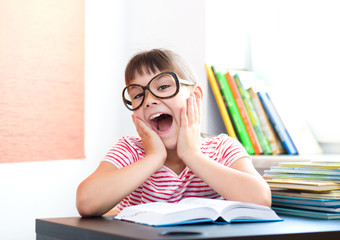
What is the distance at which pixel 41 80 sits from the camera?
201 cm

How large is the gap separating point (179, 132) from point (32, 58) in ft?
3.10

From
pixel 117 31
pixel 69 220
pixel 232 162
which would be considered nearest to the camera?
pixel 69 220

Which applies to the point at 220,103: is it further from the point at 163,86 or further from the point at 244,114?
the point at 163,86

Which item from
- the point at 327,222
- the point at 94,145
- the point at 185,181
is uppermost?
the point at 94,145

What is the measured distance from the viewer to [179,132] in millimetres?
1317

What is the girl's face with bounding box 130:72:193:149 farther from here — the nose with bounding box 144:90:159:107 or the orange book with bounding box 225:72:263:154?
the orange book with bounding box 225:72:263:154

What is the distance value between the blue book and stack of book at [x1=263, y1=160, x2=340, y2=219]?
73 centimetres

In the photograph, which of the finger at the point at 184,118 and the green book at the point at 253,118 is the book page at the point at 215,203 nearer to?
the finger at the point at 184,118

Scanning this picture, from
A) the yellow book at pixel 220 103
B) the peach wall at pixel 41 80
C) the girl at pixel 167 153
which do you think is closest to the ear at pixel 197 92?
the girl at pixel 167 153

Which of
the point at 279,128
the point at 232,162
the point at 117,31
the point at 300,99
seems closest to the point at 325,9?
the point at 300,99

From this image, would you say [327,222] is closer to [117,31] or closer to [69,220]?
[69,220]

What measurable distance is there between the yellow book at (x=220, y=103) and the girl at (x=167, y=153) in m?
0.59

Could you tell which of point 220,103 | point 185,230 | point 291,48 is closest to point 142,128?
point 185,230

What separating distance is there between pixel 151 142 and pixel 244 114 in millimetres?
824
